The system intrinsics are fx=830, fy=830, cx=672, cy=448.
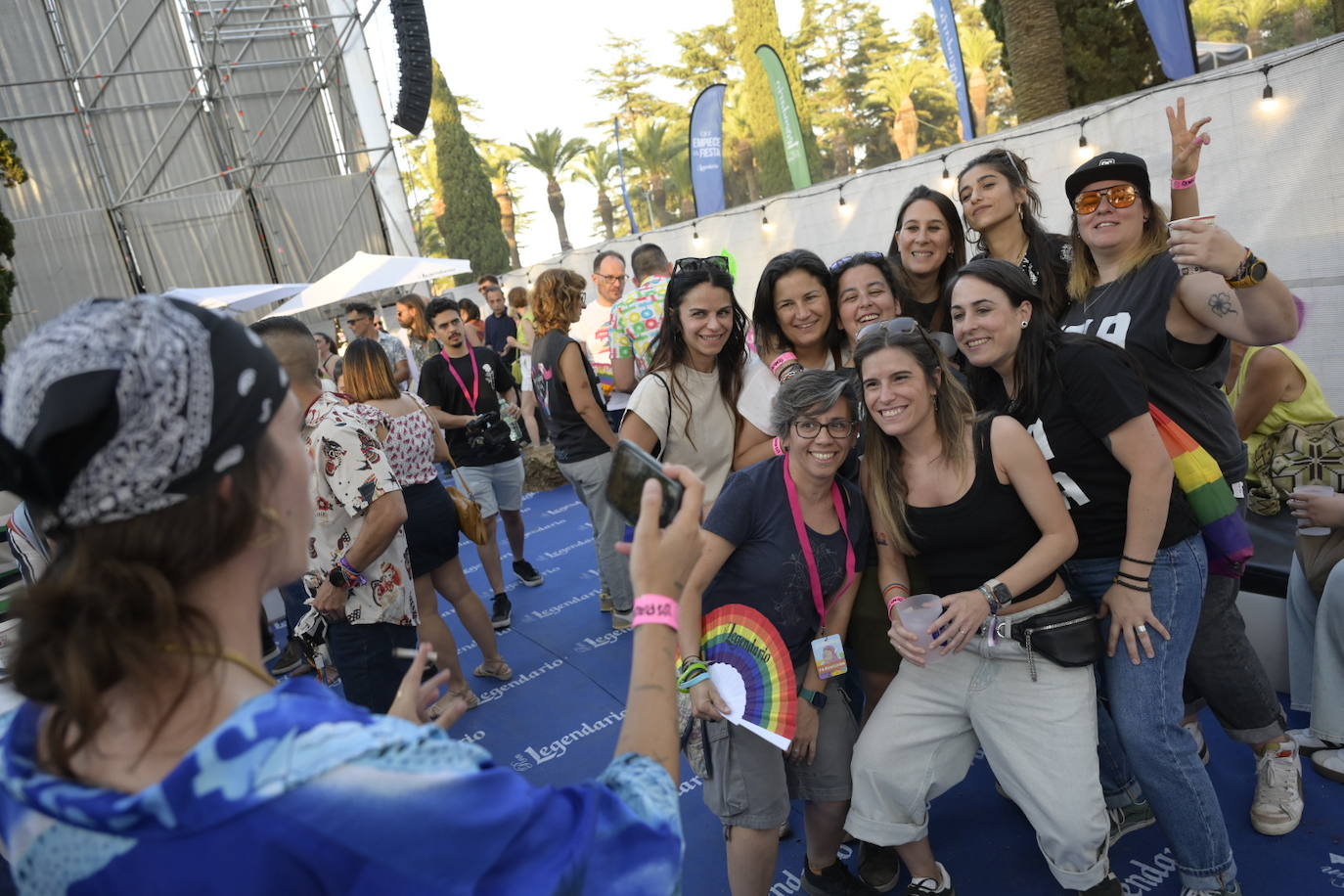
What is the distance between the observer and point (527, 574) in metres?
Result: 5.94

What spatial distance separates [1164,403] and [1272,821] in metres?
1.25

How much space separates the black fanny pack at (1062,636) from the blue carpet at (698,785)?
0.33 metres

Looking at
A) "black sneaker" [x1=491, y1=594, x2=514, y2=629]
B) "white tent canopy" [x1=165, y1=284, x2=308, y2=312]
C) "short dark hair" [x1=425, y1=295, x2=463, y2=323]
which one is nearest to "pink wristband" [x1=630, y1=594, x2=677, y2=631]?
"black sneaker" [x1=491, y1=594, x2=514, y2=629]

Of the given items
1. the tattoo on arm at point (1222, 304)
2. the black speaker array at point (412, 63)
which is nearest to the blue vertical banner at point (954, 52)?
the black speaker array at point (412, 63)

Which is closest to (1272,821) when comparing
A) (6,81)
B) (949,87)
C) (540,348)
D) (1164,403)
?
(1164,403)

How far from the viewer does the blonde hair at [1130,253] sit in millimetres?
2516

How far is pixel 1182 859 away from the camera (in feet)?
7.02

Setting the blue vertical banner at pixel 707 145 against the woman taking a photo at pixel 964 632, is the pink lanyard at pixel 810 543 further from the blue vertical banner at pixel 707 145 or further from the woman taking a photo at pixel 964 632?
the blue vertical banner at pixel 707 145

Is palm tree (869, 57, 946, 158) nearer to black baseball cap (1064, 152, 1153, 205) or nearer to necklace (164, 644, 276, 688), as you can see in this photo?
black baseball cap (1064, 152, 1153, 205)

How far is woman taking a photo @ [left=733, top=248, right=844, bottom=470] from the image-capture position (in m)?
3.12

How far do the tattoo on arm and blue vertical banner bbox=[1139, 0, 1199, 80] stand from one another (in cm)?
636

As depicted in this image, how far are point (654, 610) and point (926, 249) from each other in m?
2.61

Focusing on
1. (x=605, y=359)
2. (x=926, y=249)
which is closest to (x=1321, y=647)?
(x=926, y=249)

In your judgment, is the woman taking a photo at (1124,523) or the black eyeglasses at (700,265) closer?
the woman taking a photo at (1124,523)
